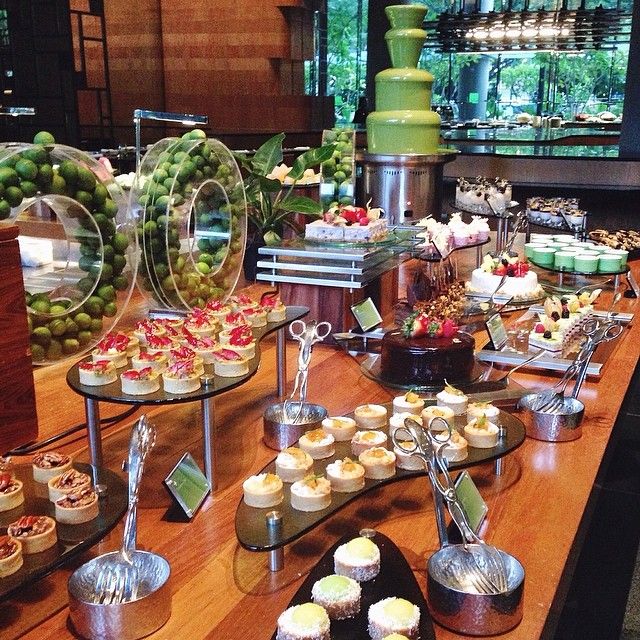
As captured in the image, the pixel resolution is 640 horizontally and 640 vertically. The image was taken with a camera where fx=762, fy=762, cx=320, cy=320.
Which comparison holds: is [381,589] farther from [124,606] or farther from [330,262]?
[330,262]

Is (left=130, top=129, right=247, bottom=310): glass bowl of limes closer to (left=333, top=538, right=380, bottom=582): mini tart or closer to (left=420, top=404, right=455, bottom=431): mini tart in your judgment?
(left=420, top=404, right=455, bottom=431): mini tart

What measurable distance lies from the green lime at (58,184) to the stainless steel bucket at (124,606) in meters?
0.67

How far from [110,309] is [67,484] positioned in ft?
1.57

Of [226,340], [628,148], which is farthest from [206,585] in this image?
[628,148]

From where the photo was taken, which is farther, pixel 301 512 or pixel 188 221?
pixel 188 221

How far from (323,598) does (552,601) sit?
13.6 inches

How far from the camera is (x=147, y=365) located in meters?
1.33

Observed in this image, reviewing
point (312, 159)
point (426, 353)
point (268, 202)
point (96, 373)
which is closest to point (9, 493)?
point (96, 373)

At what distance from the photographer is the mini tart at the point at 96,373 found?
4.25 feet

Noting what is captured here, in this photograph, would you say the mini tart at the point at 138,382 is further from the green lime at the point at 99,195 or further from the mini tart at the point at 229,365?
the green lime at the point at 99,195

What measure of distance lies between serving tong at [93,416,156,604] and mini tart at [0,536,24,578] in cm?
11

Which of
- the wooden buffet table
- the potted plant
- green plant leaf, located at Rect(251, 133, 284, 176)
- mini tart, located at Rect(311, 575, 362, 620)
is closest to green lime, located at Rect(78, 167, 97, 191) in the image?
the wooden buffet table

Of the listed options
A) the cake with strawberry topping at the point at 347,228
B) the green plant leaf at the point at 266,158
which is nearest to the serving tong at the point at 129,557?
the cake with strawberry topping at the point at 347,228

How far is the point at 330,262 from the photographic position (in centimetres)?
214
